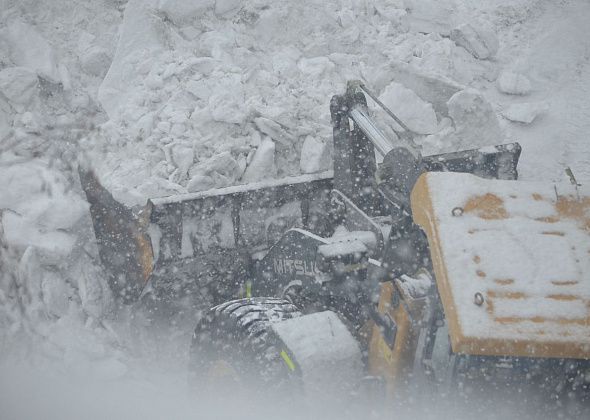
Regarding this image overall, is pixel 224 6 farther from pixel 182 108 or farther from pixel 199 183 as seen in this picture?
pixel 199 183

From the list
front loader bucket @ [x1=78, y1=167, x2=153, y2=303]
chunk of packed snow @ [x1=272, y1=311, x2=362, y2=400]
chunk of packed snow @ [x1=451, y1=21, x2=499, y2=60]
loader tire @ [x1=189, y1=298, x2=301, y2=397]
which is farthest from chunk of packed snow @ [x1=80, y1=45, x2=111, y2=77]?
chunk of packed snow @ [x1=272, y1=311, x2=362, y2=400]

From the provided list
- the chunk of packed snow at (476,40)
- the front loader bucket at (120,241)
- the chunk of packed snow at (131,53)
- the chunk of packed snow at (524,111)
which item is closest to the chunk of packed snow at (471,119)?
the chunk of packed snow at (524,111)

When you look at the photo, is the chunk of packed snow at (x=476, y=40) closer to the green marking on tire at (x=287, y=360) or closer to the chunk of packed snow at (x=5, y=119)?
the chunk of packed snow at (x=5, y=119)

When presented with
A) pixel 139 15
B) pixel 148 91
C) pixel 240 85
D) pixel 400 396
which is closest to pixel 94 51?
pixel 139 15

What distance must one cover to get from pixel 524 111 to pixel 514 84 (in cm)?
53

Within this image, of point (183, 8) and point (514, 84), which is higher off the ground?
point (183, 8)

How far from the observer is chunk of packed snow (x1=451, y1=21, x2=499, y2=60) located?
7.33 m

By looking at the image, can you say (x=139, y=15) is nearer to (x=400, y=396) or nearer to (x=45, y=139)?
(x=45, y=139)

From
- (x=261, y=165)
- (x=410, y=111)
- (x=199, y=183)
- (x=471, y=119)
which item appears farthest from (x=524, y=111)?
(x=199, y=183)

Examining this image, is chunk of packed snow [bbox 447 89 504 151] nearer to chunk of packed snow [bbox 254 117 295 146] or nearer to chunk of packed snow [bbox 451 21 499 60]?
chunk of packed snow [bbox 451 21 499 60]

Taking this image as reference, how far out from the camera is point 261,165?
204 inches

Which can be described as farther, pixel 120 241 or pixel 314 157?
pixel 314 157

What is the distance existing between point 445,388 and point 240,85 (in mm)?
4652

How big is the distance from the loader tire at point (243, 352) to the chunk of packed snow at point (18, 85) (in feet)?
13.3
